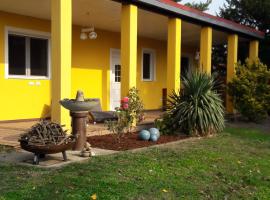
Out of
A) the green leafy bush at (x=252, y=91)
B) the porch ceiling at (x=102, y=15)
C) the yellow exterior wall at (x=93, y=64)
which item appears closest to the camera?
the porch ceiling at (x=102, y=15)

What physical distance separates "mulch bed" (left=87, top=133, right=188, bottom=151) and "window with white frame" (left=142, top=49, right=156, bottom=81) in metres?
7.62

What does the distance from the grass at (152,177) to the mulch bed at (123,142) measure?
73 cm

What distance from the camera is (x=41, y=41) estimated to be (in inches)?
517

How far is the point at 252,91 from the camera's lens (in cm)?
1435

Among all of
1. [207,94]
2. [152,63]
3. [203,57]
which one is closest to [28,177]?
[207,94]

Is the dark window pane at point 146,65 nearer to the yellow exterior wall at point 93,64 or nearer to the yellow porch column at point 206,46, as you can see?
the yellow exterior wall at point 93,64

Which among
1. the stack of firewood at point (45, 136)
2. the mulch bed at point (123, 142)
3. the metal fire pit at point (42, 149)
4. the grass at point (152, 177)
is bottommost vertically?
the grass at point (152, 177)

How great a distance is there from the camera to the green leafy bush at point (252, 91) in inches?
562

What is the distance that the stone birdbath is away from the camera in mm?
7730

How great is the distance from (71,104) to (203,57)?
785cm

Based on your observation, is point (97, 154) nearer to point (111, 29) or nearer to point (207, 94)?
point (207, 94)

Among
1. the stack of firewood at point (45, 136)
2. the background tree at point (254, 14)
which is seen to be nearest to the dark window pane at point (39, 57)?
the stack of firewood at point (45, 136)

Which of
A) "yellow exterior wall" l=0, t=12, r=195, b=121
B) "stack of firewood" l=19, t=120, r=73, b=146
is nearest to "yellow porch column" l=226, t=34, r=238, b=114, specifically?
"yellow exterior wall" l=0, t=12, r=195, b=121

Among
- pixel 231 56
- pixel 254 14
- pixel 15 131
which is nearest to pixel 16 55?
pixel 15 131
